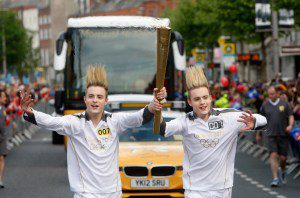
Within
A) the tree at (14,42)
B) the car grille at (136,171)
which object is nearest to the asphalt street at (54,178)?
the car grille at (136,171)

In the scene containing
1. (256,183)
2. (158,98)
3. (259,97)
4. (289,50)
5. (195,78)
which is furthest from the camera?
(289,50)

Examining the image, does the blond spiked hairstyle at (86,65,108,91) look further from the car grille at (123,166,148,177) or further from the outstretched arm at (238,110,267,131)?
the car grille at (123,166,148,177)

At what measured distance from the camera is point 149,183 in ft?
52.0

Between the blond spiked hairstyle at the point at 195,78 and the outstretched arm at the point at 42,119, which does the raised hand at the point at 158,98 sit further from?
the outstretched arm at the point at 42,119

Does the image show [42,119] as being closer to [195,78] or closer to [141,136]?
[195,78]

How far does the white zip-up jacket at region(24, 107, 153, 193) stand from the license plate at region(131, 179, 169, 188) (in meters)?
6.05

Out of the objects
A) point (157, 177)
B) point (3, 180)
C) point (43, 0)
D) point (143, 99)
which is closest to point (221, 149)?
point (157, 177)

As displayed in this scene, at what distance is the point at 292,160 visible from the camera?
74.8ft

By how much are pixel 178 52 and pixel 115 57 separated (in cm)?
148

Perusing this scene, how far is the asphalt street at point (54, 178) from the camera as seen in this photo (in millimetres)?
18486

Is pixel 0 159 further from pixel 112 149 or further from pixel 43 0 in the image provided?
pixel 43 0

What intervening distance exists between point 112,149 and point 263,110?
10.6 m

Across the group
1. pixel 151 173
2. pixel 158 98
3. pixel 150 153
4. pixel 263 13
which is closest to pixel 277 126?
pixel 150 153

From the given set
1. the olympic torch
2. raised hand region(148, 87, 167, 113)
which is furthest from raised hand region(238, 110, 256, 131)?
the olympic torch
